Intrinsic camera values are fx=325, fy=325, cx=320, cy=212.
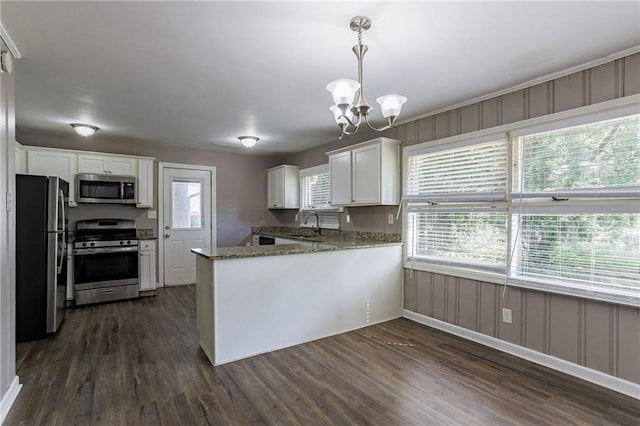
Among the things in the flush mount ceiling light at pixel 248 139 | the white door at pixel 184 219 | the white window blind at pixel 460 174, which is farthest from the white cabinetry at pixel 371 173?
the white door at pixel 184 219

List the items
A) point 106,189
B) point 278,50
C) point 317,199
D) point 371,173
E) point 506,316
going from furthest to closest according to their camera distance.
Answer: point 317,199, point 106,189, point 371,173, point 506,316, point 278,50

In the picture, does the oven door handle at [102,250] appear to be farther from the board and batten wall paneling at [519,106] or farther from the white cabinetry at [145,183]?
the board and batten wall paneling at [519,106]

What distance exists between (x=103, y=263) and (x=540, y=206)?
5.15 meters

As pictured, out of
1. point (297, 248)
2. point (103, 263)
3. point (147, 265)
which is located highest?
point (297, 248)

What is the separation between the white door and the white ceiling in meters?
2.04

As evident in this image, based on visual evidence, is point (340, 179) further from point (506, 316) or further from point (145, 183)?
point (145, 183)

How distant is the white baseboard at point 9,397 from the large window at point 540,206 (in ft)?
11.9

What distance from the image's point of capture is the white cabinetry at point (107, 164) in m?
4.59

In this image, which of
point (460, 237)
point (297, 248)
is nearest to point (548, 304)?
point (460, 237)

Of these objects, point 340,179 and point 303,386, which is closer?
point 303,386

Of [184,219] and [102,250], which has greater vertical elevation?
[184,219]

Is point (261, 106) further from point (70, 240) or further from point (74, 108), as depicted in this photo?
point (70, 240)

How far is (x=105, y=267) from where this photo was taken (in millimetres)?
4449

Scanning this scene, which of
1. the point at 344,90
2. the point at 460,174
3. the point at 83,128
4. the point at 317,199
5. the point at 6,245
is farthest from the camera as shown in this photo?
the point at 317,199
